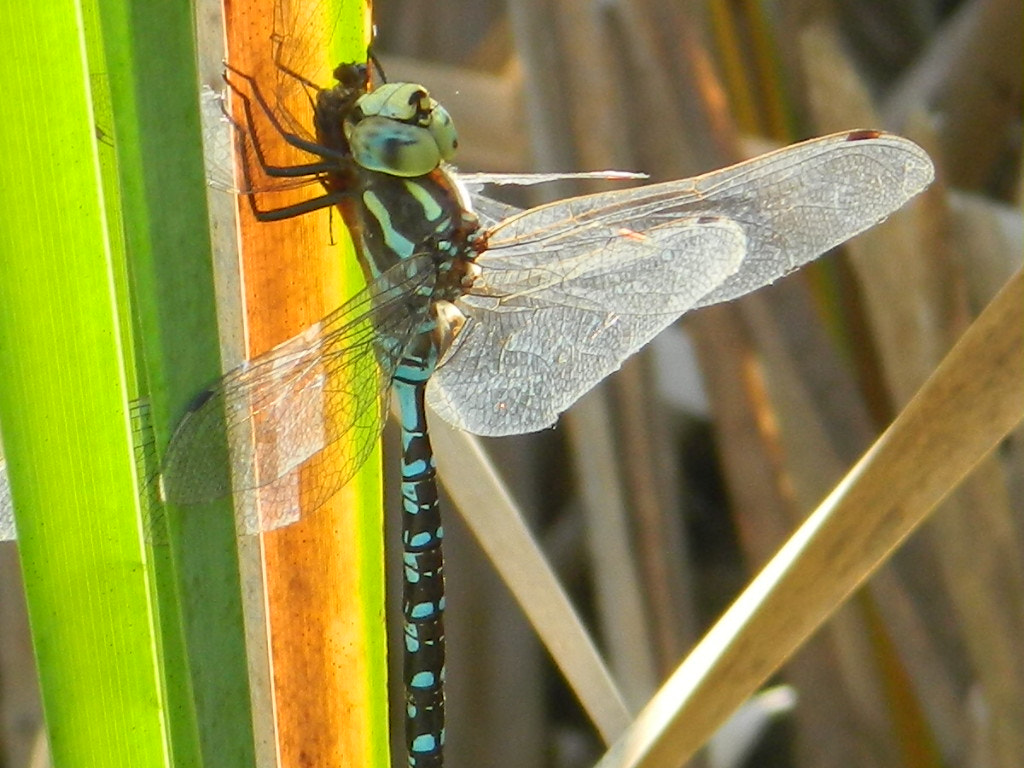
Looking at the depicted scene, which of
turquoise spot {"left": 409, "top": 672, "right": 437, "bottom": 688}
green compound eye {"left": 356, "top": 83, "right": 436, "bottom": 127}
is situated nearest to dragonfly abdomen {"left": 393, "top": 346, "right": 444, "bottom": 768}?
turquoise spot {"left": 409, "top": 672, "right": 437, "bottom": 688}

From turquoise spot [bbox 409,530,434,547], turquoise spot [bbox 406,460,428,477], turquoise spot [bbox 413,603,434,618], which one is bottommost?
turquoise spot [bbox 413,603,434,618]

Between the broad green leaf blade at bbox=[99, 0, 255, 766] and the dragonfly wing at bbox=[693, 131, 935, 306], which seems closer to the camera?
the broad green leaf blade at bbox=[99, 0, 255, 766]

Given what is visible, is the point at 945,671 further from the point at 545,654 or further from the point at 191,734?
the point at 191,734

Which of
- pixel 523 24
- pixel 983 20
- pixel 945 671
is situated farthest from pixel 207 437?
pixel 983 20

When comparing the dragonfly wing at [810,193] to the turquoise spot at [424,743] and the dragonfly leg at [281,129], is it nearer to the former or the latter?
the dragonfly leg at [281,129]

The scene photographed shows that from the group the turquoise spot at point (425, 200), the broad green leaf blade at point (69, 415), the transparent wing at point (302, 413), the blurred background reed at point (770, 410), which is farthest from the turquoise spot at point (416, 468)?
the blurred background reed at point (770, 410)

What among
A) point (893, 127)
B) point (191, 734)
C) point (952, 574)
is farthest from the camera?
point (893, 127)

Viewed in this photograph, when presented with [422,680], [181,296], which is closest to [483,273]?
[422,680]

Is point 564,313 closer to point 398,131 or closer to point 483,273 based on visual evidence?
point 483,273

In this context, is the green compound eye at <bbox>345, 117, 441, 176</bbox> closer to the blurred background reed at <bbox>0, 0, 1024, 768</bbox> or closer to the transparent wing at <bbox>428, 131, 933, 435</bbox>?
the transparent wing at <bbox>428, 131, 933, 435</bbox>
